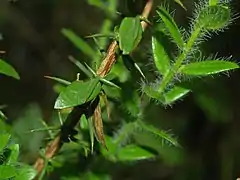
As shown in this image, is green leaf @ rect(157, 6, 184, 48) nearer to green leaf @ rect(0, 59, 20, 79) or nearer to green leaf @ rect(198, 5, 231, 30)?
green leaf @ rect(198, 5, 231, 30)

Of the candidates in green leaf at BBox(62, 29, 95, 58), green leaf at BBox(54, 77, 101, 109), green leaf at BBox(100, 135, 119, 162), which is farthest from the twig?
green leaf at BBox(62, 29, 95, 58)

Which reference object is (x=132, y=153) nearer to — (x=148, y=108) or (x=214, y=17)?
(x=148, y=108)

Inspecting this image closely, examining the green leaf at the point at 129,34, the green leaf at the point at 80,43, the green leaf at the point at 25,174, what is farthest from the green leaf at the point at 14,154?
the green leaf at the point at 80,43

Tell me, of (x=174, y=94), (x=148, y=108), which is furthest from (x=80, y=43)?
(x=174, y=94)

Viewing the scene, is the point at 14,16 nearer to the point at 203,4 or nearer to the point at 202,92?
the point at 202,92

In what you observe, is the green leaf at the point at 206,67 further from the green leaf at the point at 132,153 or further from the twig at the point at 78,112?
the green leaf at the point at 132,153
